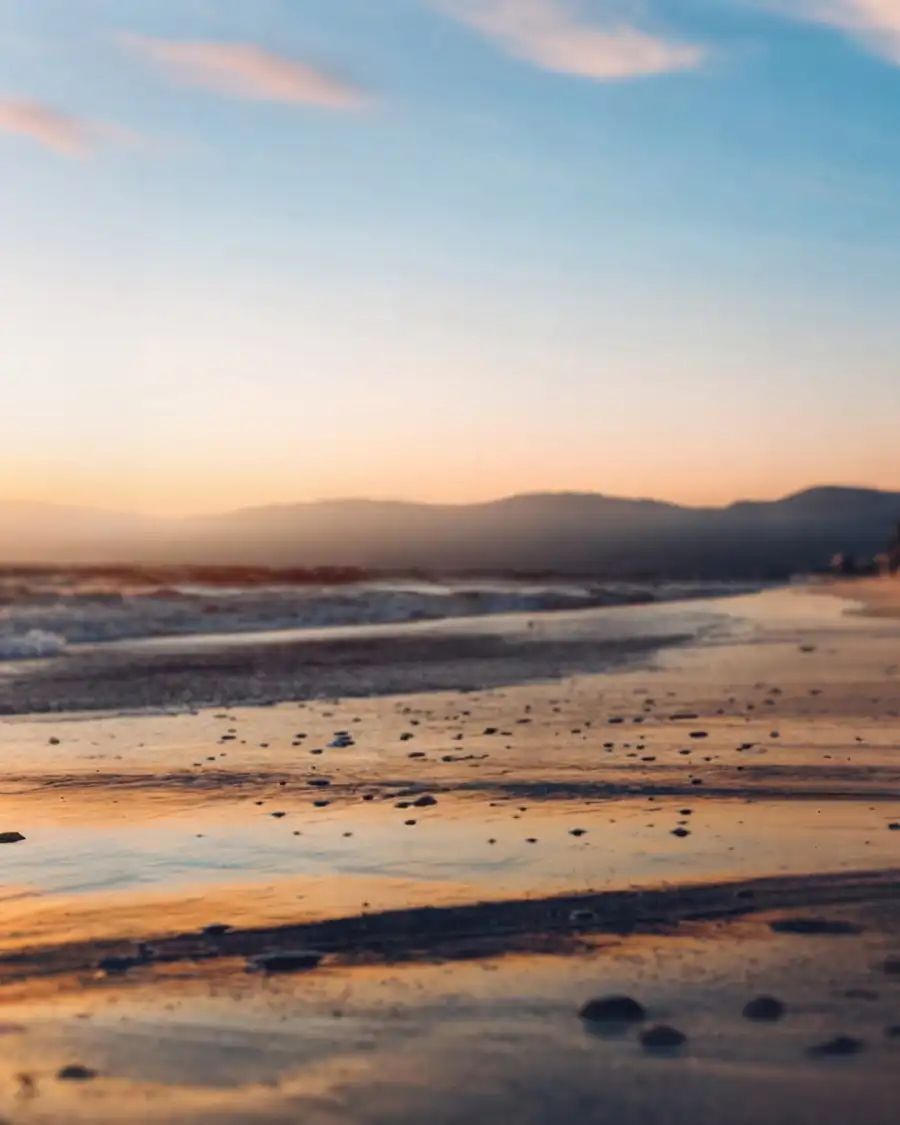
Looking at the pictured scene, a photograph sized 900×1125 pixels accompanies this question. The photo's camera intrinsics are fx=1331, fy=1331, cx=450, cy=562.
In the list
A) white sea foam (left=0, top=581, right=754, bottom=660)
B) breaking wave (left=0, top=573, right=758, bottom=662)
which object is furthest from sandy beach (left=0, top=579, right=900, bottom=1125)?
white sea foam (left=0, top=581, right=754, bottom=660)

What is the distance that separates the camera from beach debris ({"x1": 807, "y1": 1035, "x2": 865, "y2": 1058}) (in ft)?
13.1

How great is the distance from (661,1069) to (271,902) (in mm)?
2451

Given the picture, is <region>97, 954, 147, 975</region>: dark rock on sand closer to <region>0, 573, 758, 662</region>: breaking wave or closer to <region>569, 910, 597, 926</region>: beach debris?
<region>569, 910, 597, 926</region>: beach debris

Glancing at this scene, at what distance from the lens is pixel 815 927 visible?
535cm

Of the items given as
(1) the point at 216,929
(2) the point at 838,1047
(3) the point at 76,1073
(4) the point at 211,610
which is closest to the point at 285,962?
(1) the point at 216,929

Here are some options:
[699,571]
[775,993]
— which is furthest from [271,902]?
[699,571]

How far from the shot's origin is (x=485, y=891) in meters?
6.05

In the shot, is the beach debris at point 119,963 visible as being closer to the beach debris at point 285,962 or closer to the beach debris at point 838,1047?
the beach debris at point 285,962

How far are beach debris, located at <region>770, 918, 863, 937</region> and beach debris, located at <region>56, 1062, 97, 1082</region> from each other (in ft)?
8.95

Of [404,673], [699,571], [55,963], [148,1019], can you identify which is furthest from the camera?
[699,571]

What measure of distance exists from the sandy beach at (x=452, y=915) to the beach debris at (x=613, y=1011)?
0.03 metres

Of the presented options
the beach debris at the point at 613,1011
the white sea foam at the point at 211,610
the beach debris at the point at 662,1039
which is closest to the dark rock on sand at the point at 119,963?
the beach debris at the point at 613,1011

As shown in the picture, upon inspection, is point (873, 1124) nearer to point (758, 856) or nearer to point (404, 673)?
point (758, 856)

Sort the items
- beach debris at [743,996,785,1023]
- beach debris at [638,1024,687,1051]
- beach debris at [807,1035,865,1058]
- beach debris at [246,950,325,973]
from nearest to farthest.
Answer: beach debris at [807,1035,865,1058] → beach debris at [638,1024,687,1051] → beach debris at [743,996,785,1023] → beach debris at [246,950,325,973]
